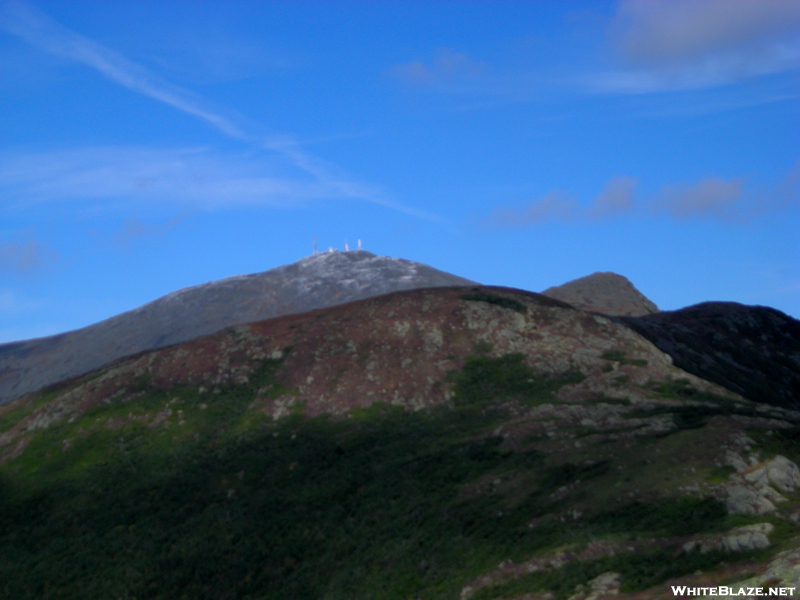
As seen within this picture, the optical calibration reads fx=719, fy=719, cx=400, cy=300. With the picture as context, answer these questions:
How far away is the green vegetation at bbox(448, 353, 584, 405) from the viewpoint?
55406mm

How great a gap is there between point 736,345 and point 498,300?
31.4m

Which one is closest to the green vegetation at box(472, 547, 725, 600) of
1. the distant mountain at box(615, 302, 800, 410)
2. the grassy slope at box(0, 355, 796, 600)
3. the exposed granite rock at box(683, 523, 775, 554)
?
the grassy slope at box(0, 355, 796, 600)

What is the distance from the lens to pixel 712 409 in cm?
4466

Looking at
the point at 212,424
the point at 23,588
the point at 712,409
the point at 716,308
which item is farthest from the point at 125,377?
the point at 716,308

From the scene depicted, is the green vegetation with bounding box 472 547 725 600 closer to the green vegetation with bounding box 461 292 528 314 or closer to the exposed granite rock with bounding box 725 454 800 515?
the exposed granite rock with bounding box 725 454 800 515

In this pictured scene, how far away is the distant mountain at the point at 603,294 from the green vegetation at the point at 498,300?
45.2 metres

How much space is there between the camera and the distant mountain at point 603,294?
117662 millimetres

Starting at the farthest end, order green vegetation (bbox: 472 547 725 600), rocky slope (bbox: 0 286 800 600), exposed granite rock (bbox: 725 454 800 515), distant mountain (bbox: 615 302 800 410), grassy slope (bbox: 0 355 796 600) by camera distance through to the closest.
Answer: distant mountain (bbox: 615 302 800 410), grassy slope (bbox: 0 355 796 600), rocky slope (bbox: 0 286 800 600), exposed granite rock (bbox: 725 454 800 515), green vegetation (bbox: 472 547 725 600)

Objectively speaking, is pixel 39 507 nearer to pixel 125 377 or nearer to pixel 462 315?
pixel 125 377

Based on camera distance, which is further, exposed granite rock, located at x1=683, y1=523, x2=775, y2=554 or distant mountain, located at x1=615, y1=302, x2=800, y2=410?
distant mountain, located at x1=615, y1=302, x2=800, y2=410

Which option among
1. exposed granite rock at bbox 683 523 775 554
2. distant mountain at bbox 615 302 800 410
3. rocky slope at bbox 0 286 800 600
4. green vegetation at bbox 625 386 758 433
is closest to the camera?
exposed granite rock at bbox 683 523 775 554

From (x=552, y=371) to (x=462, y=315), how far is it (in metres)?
12.3

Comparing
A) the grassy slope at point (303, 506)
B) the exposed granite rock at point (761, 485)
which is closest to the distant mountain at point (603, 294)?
the grassy slope at point (303, 506)

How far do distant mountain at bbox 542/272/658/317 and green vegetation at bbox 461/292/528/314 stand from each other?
45170mm
